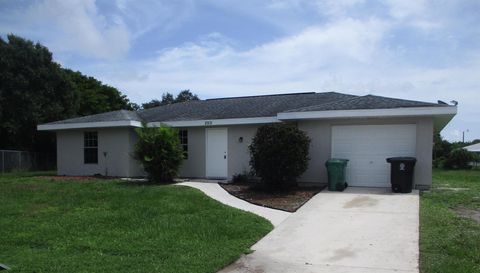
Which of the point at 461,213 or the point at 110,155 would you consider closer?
the point at 461,213

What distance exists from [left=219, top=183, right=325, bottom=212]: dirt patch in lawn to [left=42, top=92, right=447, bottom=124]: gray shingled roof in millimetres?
2989

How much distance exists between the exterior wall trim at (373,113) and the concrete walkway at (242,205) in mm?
3562

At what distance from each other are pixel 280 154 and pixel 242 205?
8.52 feet

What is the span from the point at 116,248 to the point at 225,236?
1.90 meters

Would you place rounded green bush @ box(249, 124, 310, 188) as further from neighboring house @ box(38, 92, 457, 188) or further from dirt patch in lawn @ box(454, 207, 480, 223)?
dirt patch in lawn @ box(454, 207, 480, 223)

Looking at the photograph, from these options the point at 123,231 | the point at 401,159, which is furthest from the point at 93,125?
the point at 401,159

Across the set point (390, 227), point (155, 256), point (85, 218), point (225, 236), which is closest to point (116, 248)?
point (155, 256)

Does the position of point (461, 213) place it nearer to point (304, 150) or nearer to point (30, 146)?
point (304, 150)

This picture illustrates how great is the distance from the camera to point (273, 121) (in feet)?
50.0

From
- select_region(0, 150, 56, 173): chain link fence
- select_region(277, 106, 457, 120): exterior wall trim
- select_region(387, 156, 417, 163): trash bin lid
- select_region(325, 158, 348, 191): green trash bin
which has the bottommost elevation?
select_region(0, 150, 56, 173): chain link fence

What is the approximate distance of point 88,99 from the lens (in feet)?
122

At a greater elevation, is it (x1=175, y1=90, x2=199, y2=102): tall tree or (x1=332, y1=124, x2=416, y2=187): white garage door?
(x1=175, y1=90, x2=199, y2=102): tall tree

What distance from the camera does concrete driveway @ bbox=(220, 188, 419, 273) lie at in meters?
6.00

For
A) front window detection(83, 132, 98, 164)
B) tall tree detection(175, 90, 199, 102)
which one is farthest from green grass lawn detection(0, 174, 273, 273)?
tall tree detection(175, 90, 199, 102)
